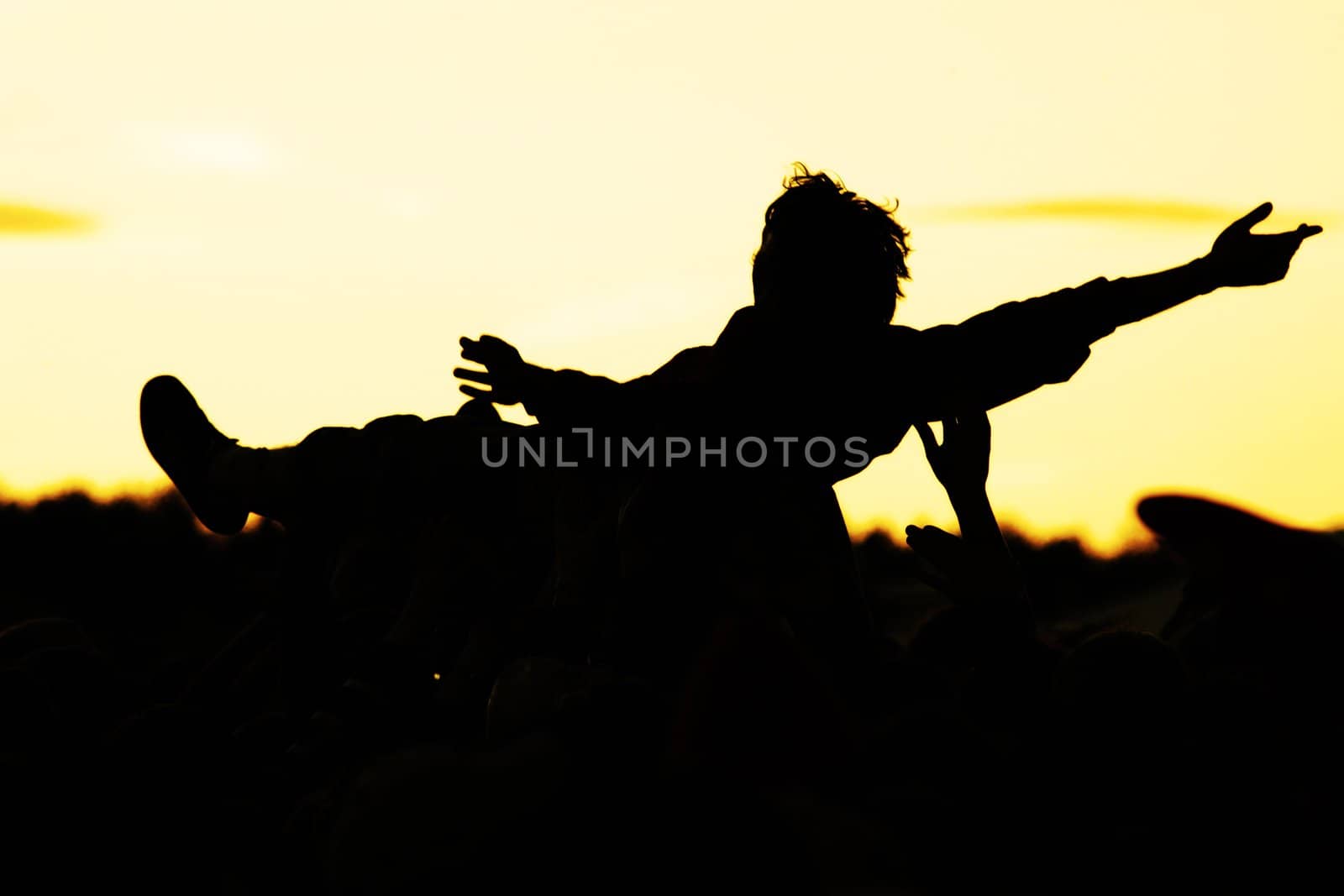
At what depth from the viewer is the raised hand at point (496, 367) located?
4715mm

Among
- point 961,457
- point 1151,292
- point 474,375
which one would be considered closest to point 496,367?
point 474,375

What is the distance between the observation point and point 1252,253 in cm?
494

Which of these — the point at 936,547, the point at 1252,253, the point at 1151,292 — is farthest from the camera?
the point at 1151,292

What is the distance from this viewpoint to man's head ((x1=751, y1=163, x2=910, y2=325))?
5.34 meters

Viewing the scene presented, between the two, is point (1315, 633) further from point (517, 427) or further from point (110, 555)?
point (110, 555)

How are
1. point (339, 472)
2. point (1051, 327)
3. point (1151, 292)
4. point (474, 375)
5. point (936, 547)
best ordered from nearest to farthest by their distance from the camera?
point (936, 547) < point (474, 375) < point (1151, 292) < point (1051, 327) < point (339, 472)

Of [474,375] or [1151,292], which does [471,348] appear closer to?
[474,375]

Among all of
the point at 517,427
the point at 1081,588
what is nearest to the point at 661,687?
the point at 517,427

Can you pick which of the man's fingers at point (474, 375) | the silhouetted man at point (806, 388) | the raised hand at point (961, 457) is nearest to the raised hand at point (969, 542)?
the raised hand at point (961, 457)

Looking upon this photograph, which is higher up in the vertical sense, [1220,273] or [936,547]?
[1220,273]

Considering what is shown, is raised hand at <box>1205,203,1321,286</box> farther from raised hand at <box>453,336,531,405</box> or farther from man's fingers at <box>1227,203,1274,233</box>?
raised hand at <box>453,336,531,405</box>

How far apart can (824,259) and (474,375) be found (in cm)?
122

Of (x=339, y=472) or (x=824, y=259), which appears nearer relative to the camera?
(x=824, y=259)

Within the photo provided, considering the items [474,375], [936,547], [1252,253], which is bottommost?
[936,547]
